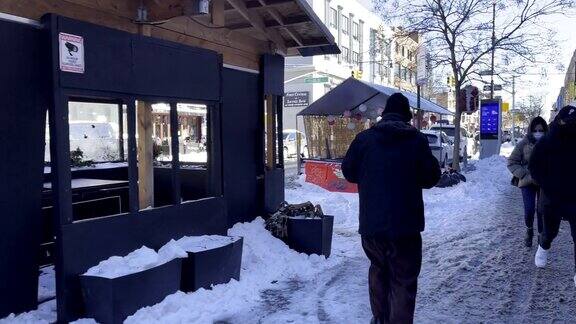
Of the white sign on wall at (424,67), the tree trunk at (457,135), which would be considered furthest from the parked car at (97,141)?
the tree trunk at (457,135)

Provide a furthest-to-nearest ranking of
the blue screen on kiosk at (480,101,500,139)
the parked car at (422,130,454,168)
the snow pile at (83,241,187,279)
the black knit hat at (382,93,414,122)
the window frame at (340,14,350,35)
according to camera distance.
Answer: the window frame at (340,14,350,35) → the blue screen on kiosk at (480,101,500,139) → the parked car at (422,130,454,168) → the snow pile at (83,241,187,279) → the black knit hat at (382,93,414,122)

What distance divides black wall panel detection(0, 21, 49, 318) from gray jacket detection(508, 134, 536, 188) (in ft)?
19.1

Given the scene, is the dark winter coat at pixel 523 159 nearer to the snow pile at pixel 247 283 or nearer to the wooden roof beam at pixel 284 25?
the snow pile at pixel 247 283

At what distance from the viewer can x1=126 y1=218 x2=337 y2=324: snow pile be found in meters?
4.75

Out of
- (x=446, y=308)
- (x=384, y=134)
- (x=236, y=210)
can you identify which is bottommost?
(x=446, y=308)

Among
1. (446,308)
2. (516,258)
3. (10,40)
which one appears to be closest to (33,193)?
(10,40)

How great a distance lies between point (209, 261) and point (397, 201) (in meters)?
2.25

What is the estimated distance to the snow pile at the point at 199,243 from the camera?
5.34 meters

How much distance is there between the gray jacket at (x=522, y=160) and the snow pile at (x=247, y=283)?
2.72m

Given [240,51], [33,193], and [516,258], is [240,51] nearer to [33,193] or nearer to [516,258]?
[33,193]

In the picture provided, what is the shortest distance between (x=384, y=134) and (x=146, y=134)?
2716mm

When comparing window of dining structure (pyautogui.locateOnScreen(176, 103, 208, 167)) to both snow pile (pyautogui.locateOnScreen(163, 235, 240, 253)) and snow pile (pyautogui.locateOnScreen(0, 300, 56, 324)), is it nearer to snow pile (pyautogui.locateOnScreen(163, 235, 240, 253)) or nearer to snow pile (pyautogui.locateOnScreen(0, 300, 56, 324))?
snow pile (pyautogui.locateOnScreen(163, 235, 240, 253))

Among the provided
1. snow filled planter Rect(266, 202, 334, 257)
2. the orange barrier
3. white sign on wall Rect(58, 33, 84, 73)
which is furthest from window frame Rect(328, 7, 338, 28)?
white sign on wall Rect(58, 33, 84, 73)

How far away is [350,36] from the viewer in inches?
1861
